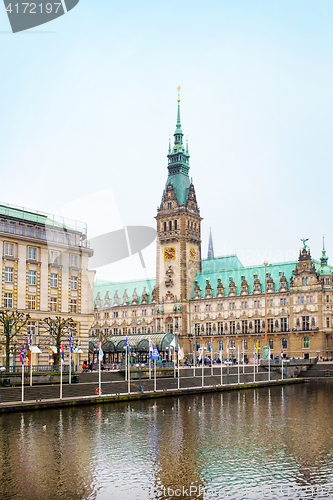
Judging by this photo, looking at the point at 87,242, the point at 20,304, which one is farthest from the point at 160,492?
the point at 87,242

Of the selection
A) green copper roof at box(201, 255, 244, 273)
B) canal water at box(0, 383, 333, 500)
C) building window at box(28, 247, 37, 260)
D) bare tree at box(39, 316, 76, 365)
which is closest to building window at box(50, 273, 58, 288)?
building window at box(28, 247, 37, 260)

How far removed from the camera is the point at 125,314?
179625 millimetres

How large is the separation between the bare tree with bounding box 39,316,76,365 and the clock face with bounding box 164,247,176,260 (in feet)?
256

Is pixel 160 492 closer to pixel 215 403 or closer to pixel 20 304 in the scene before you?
pixel 215 403

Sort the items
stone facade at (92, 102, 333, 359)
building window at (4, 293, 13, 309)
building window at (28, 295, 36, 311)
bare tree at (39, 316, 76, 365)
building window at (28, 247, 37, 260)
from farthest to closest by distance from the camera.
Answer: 1. stone facade at (92, 102, 333, 359)
2. building window at (28, 247, 37, 260)
3. building window at (28, 295, 36, 311)
4. building window at (4, 293, 13, 309)
5. bare tree at (39, 316, 76, 365)

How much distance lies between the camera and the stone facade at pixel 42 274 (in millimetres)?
79750

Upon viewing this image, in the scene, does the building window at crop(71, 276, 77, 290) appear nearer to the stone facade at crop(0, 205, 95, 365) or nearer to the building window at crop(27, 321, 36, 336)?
the stone facade at crop(0, 205, 95, 365)

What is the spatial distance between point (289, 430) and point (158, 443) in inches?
431

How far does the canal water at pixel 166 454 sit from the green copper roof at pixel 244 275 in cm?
9693

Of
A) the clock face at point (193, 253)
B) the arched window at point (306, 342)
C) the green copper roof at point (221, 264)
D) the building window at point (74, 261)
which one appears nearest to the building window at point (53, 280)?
the building window at point (74, 261)

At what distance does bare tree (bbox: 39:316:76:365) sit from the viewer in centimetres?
7756

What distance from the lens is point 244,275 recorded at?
155m

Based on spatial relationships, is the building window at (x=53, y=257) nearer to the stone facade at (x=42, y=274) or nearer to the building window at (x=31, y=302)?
the stone facade at (x=42, y=274)

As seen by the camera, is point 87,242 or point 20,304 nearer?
point 20,304
